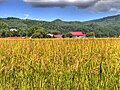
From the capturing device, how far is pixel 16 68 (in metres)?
4.52

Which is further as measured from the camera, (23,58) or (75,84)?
(23,58)

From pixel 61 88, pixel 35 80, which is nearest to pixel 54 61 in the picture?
pixel 35 80

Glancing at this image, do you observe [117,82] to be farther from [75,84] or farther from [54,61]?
[54,61]

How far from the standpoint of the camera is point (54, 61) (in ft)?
15.5

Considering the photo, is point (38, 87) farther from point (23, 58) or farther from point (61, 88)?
point (23, 58)

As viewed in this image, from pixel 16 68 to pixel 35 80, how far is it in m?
0.46

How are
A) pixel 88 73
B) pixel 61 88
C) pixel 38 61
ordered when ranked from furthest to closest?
pixel 38 61
pixel 88 73
pixel 61 88

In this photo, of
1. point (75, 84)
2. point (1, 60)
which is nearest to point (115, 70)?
point (75, 84)

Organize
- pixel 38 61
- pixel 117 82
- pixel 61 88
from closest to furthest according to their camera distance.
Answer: pixel 61 88 → pixel 117 82 → pixel 38 61

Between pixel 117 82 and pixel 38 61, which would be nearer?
pixel 117 82

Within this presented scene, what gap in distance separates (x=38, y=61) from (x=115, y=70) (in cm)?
131

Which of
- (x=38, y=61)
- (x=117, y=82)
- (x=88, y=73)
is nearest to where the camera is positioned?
(x=117, y=82)

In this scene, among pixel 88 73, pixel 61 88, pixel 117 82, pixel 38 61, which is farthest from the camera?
pixel 38 61

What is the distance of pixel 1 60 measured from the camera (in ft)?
16.5
